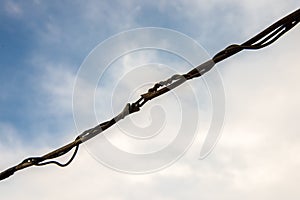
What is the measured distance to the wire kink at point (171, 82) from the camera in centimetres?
392

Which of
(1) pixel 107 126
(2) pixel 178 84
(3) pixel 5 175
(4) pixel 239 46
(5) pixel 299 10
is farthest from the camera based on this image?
(3) pixel 5 175

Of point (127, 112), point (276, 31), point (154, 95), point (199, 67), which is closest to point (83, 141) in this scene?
point (127, 112)

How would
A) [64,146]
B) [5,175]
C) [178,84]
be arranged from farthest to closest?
[5,175] < [64,146] < [178,84]

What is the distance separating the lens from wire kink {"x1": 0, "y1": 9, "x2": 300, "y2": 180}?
392cm

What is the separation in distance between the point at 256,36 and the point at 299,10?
0.45 m

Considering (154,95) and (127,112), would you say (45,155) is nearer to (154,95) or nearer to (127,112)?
(127,112)

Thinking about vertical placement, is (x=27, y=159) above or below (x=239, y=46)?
above

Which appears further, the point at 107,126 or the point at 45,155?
the point at 45,155

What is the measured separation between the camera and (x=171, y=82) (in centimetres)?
440

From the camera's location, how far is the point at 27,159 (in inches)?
213

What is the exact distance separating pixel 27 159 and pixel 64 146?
2.07 ft

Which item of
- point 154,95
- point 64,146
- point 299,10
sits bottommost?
point 299,10

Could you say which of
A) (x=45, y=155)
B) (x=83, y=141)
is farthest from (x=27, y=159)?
(x=83, y=141)

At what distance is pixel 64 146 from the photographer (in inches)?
202
